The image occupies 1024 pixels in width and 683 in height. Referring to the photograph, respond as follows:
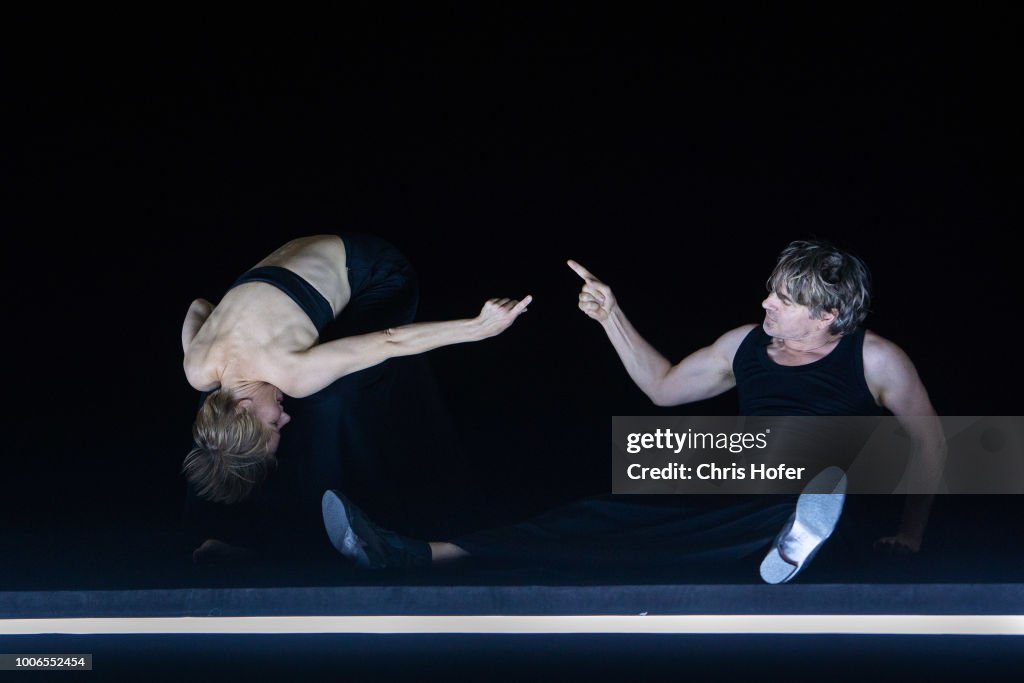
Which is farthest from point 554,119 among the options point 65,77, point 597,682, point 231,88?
point 597,682

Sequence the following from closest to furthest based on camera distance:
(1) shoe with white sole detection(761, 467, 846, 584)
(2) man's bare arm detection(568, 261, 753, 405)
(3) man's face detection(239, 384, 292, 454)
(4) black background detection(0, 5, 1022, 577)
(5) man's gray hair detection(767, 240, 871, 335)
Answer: (1) shoe with white sole detection(761, 467, 846, 584), (5) man's gray hair detection(767, 240, 871, 335), (3) man's face detection(239, 384, 292, 454), (2) man's bare arm detection(568, 261, 753, 405), (4) black background detection(0, 5, 1022, 577)

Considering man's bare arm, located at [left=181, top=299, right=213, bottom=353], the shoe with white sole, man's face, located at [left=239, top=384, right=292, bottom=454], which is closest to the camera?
the shoe with white sole

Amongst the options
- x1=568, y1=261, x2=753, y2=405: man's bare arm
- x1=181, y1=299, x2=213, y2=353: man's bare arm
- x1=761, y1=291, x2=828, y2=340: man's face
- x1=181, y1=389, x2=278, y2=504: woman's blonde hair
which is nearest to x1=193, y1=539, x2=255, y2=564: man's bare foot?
x1=181, y1=389, x2=278, y2=504: woman's blonde hair

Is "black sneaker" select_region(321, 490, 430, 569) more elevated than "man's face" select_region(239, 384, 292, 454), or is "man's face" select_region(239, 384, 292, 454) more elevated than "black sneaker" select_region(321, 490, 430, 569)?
"man's face" select_region(239, 384, 292, 454)

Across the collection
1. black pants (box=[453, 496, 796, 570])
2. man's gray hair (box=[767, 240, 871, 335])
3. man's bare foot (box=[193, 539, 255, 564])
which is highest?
man's gray hair (box=[767, 240, 871, 335])

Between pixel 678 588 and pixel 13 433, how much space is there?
3.17m

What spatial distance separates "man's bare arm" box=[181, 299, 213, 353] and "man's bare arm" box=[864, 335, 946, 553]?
225cm

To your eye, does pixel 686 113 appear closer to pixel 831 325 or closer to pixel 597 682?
pixel 831 325

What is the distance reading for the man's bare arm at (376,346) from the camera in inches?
127

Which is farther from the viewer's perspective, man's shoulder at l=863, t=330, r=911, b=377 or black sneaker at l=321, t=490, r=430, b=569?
man's shoulder at l=863, t=330, r=911, b=377

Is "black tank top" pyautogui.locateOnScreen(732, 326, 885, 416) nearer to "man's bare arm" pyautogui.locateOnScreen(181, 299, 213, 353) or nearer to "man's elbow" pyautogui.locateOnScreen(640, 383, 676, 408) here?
"man's elbow" pyautogui.locateOnScreen(640, 383, 676, 408)

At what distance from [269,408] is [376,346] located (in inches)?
15.4

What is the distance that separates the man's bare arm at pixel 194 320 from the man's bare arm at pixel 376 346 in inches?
19.1

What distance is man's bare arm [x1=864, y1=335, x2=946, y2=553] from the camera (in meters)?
2.98
